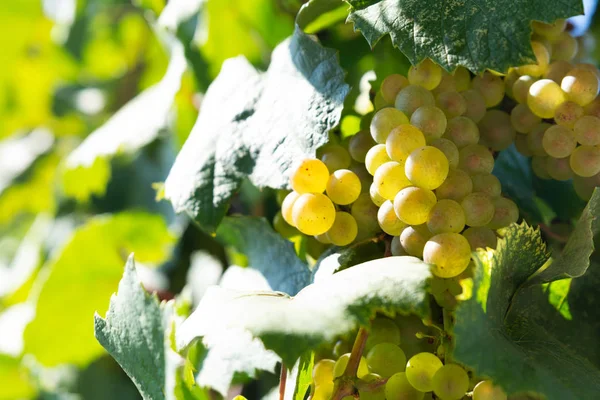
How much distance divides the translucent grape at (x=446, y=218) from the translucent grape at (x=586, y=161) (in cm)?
12

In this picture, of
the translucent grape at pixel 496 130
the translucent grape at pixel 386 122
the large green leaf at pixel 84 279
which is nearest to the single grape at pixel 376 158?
the translucent grape at pixel 386 122

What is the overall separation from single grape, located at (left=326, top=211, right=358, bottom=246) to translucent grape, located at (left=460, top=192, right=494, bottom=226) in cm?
8

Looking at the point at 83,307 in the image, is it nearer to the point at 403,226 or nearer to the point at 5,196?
the point at 5,196

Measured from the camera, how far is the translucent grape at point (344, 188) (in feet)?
1.59

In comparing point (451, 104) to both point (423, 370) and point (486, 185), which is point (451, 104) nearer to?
point (486, 185)

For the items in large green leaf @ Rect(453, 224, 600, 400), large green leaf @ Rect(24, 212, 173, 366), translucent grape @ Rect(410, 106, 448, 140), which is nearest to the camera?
large green leaf @ Rect(453, 224, 600, 400)

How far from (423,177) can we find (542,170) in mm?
167

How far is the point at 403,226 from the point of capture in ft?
1.49

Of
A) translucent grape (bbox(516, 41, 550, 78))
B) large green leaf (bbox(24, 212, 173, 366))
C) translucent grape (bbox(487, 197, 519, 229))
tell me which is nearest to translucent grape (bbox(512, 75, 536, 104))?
translucent grape (bbox(516, 41, 550, 78))

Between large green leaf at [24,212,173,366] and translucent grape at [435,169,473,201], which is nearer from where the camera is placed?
translucent grape at [435,169,473,201]

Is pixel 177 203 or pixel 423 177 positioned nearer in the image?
pixel 423 177

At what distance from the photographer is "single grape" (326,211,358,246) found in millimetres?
483

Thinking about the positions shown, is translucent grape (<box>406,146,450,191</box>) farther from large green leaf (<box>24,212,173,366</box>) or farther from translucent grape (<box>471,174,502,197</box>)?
large green leaf (<box>24,212,173,366</box>)

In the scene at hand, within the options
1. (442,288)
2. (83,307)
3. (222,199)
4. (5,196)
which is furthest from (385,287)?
(5,196)
